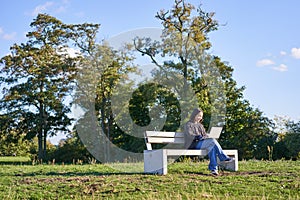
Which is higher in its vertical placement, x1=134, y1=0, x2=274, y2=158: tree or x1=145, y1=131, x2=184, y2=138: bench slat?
x1=134, y1=0, x2=274, y2=158: tree

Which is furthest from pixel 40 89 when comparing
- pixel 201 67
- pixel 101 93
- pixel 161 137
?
pixel 161 137

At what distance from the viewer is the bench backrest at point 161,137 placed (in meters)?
8.38

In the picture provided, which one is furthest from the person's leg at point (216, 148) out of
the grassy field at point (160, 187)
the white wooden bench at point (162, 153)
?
the grassy field at point (160, 187)

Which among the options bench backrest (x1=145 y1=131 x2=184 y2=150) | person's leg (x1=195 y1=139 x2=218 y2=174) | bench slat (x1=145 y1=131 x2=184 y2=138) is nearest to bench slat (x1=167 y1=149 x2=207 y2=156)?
person's leg (x1=195 y1=139 x2=218 y2=174)

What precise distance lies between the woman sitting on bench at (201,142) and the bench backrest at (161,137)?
0.36 m

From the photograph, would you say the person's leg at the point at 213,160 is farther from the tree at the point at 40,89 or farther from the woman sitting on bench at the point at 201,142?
the tree at the point at 40,89

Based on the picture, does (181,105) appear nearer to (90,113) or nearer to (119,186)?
(90,113)

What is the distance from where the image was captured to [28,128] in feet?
91.7

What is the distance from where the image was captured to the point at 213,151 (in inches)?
317

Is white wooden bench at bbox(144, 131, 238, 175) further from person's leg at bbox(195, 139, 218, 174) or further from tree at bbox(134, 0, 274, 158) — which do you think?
tree at bbox(134, 0, 274, 158)

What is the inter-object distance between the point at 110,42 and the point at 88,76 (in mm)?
2728

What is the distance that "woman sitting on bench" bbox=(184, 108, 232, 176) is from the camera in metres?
7.96

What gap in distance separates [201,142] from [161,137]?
0.80 metres

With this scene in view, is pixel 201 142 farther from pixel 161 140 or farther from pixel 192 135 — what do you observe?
pixel 161 140
